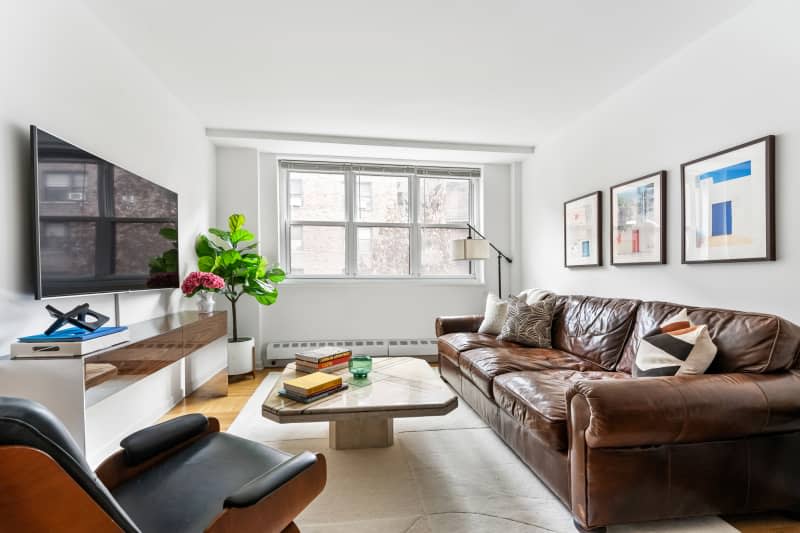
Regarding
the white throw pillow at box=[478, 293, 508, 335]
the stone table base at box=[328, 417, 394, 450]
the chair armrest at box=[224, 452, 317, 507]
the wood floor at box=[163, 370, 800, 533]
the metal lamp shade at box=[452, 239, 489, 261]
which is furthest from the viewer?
the metal lamp shade at box=[452, 239, 489, 261]

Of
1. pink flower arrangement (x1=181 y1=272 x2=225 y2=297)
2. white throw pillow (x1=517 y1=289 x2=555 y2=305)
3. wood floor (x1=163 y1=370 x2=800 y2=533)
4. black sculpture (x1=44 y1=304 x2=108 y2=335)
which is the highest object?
pink flower arrangement (x1=181 y1=272 x2=225 y2=297)

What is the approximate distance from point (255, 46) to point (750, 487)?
3.40m

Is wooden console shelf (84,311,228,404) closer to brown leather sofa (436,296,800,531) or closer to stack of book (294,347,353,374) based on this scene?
stack of book (294,347,353,374)

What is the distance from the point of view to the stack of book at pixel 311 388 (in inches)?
73.2

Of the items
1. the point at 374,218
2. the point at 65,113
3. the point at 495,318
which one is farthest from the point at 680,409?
the point at 374,218

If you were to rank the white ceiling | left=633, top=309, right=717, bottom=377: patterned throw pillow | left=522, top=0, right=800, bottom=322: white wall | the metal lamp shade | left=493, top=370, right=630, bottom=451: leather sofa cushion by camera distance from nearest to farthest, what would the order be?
left=493, top=370, right=630, bottom=451: leather sofa cushion → left=633, top=309, right=717, bottom=377: patterned throw pillow → left=522, top=0, right=800, bottom=322: white wall → the white ceiling → the metal lamp shade

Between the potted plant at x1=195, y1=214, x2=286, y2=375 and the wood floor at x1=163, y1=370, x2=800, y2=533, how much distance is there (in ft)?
0.75

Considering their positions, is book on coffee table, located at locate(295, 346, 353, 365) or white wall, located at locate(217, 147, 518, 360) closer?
book on coffee table, located at locate(295, 346, 353, 365)

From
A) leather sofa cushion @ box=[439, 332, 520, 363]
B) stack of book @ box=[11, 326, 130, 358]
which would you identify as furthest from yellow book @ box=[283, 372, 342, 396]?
leather sofa cushion @ box=[439, 332, 520, 363]

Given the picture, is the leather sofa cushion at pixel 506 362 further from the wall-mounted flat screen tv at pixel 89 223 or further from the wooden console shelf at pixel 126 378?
the wall-mounted flat screen tv at pixel 89 223

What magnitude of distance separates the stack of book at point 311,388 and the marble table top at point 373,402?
1.1 inches

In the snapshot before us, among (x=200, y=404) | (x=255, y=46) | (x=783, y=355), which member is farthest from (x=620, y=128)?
(x=200, y=404)

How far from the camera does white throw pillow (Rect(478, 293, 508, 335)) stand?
11.5 ft

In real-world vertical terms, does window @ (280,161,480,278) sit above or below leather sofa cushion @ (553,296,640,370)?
above
